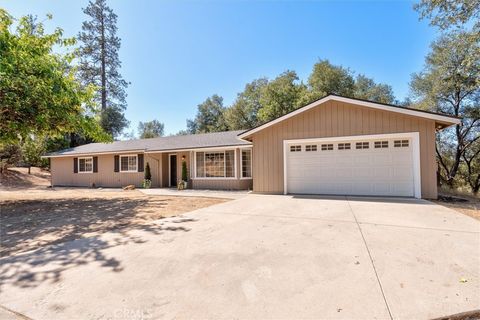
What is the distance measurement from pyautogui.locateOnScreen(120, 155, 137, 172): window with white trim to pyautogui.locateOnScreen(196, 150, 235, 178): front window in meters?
5.28

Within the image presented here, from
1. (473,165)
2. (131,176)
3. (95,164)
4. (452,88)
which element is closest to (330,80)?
(452,88)

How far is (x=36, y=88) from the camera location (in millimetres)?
8109

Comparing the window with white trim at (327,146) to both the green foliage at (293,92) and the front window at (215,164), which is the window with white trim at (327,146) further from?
the green foliage at (293,92)

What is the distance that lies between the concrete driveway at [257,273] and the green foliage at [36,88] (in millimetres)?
6186

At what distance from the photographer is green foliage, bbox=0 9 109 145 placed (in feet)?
25.9

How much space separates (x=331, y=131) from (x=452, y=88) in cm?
1285

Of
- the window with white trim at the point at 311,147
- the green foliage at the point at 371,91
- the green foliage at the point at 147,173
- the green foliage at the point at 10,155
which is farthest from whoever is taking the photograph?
Result: the green foliage at the point at 371,91

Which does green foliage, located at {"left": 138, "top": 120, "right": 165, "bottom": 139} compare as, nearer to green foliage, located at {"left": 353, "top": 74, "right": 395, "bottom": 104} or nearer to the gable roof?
green foliage, located at {"left": 353, "top": 74, "right": 395, "bottom": 104}

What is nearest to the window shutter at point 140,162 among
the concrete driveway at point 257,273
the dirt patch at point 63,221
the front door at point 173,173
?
the front door at point 173,173

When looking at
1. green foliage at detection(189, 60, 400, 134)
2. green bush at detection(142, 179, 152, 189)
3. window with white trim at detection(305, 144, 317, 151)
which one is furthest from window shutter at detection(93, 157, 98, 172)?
green foliage at detection(189, 60, 400, 134)

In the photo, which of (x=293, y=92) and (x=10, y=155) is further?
(x=293, y=92)

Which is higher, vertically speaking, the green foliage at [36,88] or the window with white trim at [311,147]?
the green foliage at [36,88]

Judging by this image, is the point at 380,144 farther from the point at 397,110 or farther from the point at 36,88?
the point at 36,88

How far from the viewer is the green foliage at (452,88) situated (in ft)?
51.2
